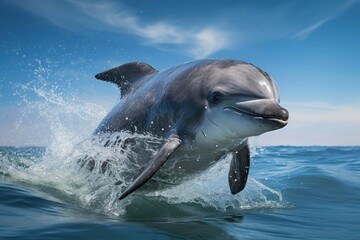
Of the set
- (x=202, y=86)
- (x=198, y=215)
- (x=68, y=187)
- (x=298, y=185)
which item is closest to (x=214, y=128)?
(x=202, y=86)

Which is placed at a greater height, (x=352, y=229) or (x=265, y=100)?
(x=265, y=100)

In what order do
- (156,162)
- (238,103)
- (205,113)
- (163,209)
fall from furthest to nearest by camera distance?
(163,209), (205,113), (156,162), (238,103)

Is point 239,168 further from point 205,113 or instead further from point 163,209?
point 205,113

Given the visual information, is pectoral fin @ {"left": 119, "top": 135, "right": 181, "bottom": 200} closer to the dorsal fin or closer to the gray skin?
the gray skin

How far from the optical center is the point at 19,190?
6727mm

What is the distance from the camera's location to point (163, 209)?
6688 millimetres

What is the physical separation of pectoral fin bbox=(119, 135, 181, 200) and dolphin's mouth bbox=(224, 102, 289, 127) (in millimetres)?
1201

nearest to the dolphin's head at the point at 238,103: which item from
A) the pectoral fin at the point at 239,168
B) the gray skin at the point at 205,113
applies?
the gray skin at the point at 205,113

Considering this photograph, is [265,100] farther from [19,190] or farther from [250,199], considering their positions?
[19,190]

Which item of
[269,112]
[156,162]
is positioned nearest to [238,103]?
[269,112]

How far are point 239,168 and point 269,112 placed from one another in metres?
2.28

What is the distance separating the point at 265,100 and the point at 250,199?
144 inches

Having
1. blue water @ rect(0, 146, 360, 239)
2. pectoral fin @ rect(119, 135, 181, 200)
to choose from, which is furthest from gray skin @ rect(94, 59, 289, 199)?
blue water @ rect(0, 146, 360, 239)

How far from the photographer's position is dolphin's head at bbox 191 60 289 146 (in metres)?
5.05
